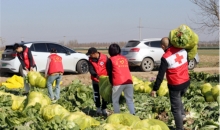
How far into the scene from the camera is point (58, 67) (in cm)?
977

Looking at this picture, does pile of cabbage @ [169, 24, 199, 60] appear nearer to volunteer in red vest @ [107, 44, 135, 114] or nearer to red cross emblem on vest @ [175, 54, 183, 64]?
red cross emblem on vest @ [175, 54, 183, 64]

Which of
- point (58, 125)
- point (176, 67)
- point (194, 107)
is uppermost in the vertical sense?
point (176, 67)

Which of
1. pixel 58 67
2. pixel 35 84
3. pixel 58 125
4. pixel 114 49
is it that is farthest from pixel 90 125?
pixel 35 84

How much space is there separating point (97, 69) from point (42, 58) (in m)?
8.79

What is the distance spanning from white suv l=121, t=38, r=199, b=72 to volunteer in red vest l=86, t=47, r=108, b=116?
10.9 meters

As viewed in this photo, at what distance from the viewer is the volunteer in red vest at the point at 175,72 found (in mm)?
6305

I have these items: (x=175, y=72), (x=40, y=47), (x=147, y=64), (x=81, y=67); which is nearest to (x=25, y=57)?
(x=175, y=72)

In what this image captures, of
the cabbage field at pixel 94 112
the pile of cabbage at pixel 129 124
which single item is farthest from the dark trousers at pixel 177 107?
the pile of cabbage at pixel 129 124

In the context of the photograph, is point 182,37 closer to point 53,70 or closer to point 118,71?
point 118,71

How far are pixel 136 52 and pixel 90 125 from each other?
14557 mm

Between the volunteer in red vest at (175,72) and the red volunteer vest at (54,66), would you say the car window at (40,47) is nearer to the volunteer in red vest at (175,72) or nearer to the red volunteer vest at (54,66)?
the red volunteer vest at (54,66)

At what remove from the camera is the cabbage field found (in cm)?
469

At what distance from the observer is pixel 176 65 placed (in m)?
6.32

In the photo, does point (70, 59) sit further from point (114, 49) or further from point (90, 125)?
point (90, 125)
